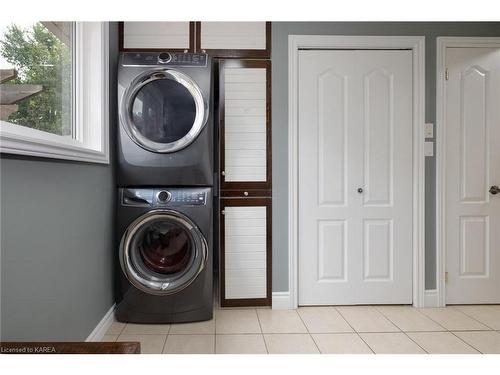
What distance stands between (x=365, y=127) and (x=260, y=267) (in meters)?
1.33

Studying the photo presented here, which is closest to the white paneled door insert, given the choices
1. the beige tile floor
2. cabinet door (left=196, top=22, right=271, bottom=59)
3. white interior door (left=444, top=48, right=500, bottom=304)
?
cabinet door (left=196, top=22, right=271, bottom=59)

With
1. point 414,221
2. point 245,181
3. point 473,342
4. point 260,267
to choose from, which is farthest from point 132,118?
point 473,342

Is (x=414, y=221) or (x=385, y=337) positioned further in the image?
(x=414, y=221)

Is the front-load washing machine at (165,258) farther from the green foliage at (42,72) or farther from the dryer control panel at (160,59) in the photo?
the dryer control panel at (160,59)

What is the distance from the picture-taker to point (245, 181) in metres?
3.19

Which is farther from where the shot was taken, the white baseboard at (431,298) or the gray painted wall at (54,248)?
the white baseboard at (431,298)

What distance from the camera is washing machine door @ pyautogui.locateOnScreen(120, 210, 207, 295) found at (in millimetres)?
2766

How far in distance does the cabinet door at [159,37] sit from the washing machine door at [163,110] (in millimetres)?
435

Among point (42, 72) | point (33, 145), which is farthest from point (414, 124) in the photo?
point (33, 145)

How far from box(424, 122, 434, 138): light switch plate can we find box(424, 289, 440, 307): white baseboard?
119 cm

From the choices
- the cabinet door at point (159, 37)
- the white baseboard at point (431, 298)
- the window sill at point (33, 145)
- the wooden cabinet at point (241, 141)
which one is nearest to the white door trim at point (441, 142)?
the white baseboard at point (431, 298)

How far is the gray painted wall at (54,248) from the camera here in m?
1.45

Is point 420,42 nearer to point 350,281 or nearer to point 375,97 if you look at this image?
point 375,97

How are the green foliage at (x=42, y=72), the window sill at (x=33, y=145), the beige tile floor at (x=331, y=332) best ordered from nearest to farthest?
1. the window sill at (x=33, y=145)
2. the green foliage at (x=42, y=72)
3. the beige tile floor at (x=331, y=332)
